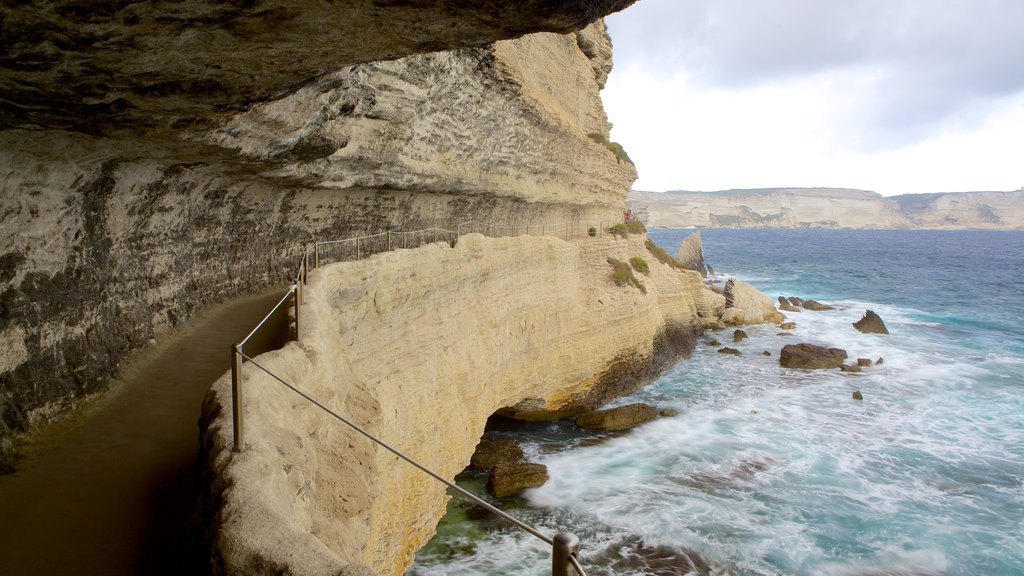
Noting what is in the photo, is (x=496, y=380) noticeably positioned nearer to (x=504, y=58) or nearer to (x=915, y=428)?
(x=504, y=58)

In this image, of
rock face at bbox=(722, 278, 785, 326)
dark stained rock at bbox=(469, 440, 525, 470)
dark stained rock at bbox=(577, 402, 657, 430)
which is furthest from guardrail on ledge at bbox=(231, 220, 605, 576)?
rock face at bbox=(722, 278, 785, 326)

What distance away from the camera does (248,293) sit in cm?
1303

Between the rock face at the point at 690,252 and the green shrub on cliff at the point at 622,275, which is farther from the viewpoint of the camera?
the rock face at the point at 690,252

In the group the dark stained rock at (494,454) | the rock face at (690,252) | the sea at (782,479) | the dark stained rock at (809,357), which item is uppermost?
the rock face at (690,252)

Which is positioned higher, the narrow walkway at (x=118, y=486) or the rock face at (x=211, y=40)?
the rock face at (x=211, y=40)

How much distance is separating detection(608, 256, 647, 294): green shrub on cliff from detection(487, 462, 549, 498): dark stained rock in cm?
981

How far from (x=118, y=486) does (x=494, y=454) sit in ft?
38.4

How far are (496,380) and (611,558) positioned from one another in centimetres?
496

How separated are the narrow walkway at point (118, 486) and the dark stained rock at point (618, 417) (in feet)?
40.6

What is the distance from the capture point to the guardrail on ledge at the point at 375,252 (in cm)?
254

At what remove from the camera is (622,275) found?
23.8m

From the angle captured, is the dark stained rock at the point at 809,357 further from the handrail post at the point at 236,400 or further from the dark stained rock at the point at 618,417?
the handrail post at the point at 236,400

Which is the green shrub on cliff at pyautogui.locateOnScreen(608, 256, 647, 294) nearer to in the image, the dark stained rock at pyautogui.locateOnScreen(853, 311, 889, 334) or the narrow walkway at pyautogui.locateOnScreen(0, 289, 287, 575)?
the dark stained rock at pyautogui.locateOnScreen(853, 311, 889, 334)

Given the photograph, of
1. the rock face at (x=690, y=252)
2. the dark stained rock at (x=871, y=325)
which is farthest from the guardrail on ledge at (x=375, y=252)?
the rock face at (x=690, y=252)
